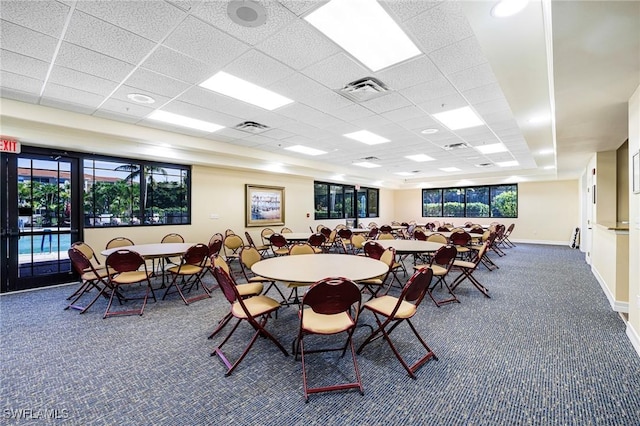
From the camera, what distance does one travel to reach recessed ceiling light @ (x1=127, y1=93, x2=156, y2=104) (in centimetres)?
379

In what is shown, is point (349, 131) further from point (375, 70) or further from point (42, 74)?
point (42, 74)

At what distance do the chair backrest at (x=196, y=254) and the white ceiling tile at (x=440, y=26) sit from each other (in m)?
3.77

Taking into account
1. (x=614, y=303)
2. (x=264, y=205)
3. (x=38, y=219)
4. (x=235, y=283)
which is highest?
(x=264, y=205)

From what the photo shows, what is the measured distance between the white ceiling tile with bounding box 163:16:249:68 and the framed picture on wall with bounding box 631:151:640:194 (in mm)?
4034

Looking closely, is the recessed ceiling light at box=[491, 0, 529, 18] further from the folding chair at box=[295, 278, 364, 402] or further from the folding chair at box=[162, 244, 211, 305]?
the folding chair at box=[162, 244, 211, 305]

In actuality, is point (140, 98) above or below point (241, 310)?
above

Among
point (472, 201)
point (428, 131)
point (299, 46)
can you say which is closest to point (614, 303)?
point (428, 131)

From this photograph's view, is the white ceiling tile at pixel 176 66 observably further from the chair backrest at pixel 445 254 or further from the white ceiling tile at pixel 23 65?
the chair backrest at pixel 445 254

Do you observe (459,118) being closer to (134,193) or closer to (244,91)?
(244,91)

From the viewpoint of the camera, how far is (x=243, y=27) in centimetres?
240

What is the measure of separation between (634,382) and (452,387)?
142 cm

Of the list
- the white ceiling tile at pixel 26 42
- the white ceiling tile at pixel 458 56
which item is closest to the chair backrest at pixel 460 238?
the white ceiling tile at pixel 458 56

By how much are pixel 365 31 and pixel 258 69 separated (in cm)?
126

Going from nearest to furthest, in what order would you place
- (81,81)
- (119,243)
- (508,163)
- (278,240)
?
(81,81) → (119,243) → (278,240) → (508,163)
